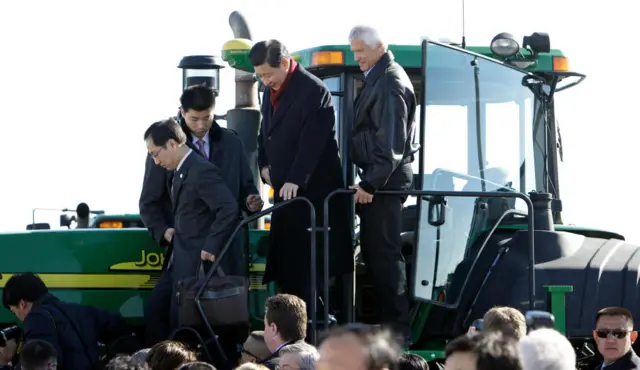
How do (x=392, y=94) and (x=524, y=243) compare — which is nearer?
(x=392, y=94)

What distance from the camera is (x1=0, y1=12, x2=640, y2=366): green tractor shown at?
755 centimetres

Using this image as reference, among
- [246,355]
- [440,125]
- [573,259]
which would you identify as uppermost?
[440,125]

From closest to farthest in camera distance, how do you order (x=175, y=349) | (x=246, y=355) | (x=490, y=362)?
(x=490, y=362) → (x=175, y=349) → (x=246, y=355)

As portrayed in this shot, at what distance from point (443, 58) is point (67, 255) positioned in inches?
112

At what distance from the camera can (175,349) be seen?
5934mm

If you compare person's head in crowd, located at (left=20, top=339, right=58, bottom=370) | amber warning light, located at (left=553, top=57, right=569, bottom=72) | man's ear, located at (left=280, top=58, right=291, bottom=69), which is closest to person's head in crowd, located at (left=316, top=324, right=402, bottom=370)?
person's head in crowd, located at (left=20, top=339, right=58, bottom=370)

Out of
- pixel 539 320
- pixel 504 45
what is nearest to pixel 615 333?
pixel 539 320

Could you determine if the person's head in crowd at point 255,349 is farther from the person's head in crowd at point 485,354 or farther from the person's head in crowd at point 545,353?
the person's head in crowd at point 485,354

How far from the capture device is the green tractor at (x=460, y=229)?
7.55 metres

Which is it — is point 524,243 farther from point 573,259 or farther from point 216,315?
point 216,315

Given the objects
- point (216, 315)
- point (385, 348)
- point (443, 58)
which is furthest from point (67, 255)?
point (385, 348)

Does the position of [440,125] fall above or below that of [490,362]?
above

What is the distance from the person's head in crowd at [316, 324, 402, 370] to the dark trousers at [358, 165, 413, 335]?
12.0ft

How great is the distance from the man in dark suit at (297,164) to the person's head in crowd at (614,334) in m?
1.56
